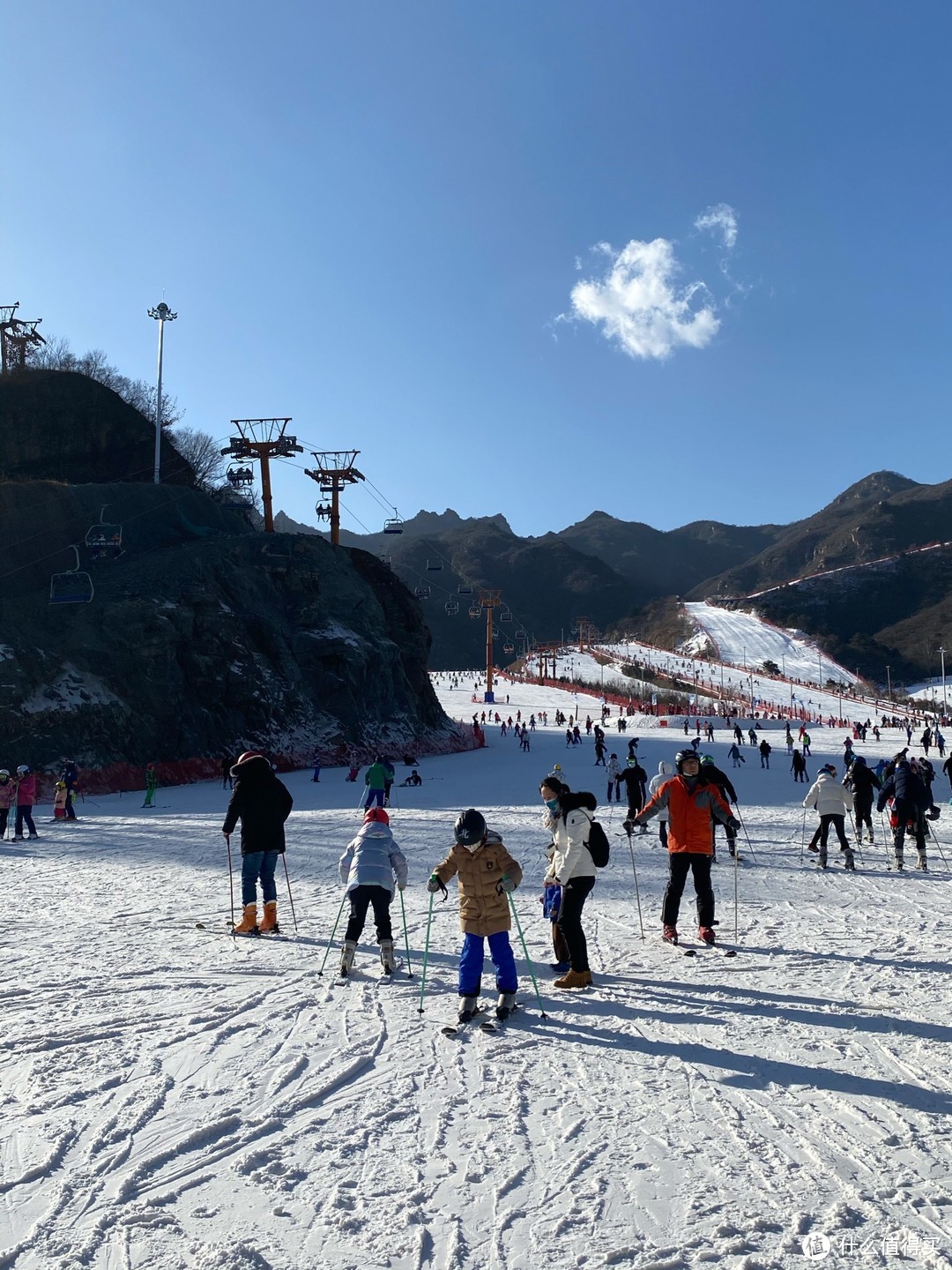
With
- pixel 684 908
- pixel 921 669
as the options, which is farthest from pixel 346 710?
pixel 921 669

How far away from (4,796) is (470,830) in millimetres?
14861

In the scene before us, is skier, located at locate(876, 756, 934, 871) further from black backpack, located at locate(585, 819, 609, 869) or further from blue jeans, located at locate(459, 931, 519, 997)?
blue jeans, located at locate(459, 931, 519, 997)

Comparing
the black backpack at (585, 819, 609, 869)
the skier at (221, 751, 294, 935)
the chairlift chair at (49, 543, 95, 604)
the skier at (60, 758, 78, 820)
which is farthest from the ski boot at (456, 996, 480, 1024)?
the chairlift chair at (49, 543, 95, 604)

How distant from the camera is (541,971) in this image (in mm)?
7125

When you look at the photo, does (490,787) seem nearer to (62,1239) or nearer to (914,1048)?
(914,1048)

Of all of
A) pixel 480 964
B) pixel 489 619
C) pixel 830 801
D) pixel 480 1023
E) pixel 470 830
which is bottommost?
pixel 480 1023

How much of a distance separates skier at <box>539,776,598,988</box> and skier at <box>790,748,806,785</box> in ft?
76.2

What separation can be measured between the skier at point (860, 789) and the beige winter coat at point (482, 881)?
36.5 ft

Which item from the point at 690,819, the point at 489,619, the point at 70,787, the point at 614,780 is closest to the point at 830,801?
the point at 690,819

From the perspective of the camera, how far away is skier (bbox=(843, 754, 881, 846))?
15025mm

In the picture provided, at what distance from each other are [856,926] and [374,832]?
5.14 metres

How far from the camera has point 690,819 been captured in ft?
24.7

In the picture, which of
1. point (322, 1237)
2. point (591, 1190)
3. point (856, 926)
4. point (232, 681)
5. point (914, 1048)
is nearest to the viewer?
point (322, 1237)

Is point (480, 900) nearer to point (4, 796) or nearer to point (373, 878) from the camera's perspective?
point (373, 878)
